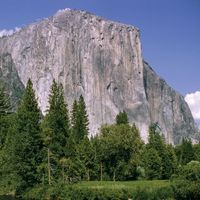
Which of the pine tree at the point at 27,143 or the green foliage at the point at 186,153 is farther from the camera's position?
the green foliage at the point at 186,153

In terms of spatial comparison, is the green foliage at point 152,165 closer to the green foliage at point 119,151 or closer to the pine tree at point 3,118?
the green foliage at point 119,151

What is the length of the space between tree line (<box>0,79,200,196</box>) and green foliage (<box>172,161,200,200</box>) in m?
8.63

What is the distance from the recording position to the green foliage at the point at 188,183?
4466 centimetres

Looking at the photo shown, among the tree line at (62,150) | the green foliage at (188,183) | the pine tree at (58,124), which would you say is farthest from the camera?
the pine tree at (58,124)

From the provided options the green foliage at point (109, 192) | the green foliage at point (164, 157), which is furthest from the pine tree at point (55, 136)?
the green foliage at point (164, 157)

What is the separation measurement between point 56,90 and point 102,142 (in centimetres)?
1789

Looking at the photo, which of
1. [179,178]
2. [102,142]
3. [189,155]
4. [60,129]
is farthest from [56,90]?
[189,155]

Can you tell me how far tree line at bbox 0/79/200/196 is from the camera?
6084 cm

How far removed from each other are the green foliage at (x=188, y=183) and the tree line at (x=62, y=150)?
8.63 m

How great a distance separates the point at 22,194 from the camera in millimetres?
58812

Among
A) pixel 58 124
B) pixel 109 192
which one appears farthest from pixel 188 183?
pixel 58 124

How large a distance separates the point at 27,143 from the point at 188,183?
75.7ft

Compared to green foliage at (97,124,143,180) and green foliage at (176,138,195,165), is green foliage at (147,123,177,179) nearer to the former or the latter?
green foliage at (97,124,143,180)

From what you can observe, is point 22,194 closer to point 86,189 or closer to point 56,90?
point 86,189
